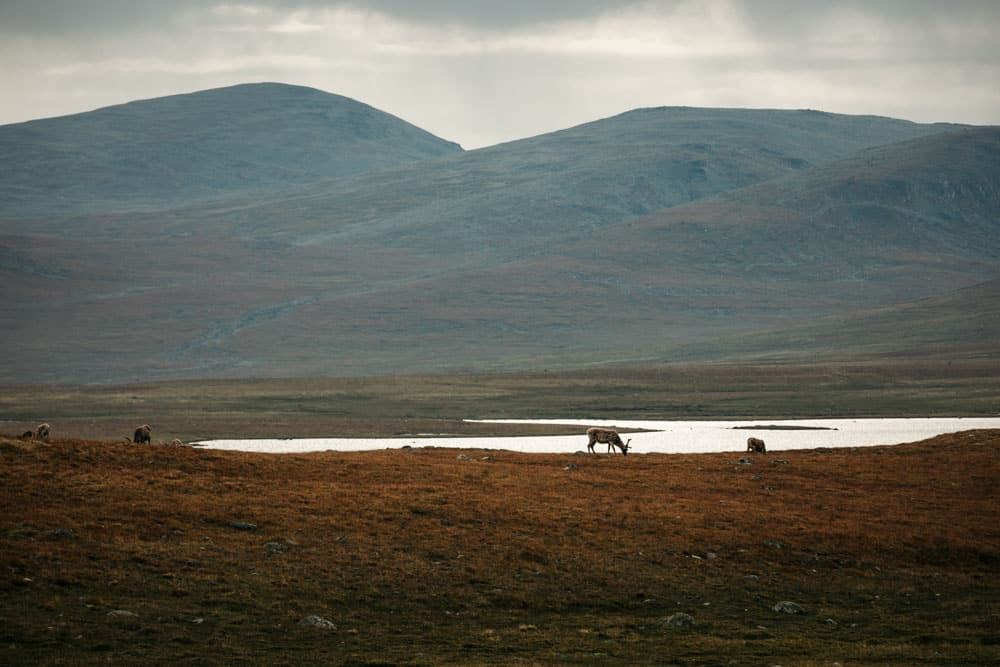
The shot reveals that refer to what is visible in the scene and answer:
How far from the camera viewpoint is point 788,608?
30.6 m

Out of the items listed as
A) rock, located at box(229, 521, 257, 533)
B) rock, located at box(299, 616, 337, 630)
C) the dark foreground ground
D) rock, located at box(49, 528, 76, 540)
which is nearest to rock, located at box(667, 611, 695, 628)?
the dark foreground ground

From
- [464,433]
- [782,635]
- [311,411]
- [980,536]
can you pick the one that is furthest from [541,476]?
[311,411]

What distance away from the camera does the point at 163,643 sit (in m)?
24.8

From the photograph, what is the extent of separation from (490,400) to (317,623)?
118 metres

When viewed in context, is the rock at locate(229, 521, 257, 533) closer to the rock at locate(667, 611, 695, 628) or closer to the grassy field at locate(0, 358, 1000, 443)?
the rock at locate(667, 611, 695, 628)

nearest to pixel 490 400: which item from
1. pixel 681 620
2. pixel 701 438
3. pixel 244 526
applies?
pixel 701 438

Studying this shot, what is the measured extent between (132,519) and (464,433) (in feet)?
255

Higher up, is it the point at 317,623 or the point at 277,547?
the point at 277,547

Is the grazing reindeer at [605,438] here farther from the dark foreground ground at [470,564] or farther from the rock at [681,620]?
the rock at [681,620]

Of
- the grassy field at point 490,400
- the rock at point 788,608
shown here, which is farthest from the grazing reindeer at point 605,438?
the grassy field at point 490,400

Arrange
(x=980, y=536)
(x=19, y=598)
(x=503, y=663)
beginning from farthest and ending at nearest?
(x=980, y=536)
(x=19, y=598)
(x=503, y=663)

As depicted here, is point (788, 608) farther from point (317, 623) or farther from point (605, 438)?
point (605, 438)

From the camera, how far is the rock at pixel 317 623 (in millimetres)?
27062

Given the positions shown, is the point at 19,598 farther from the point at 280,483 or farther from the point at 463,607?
the point at 280,483
